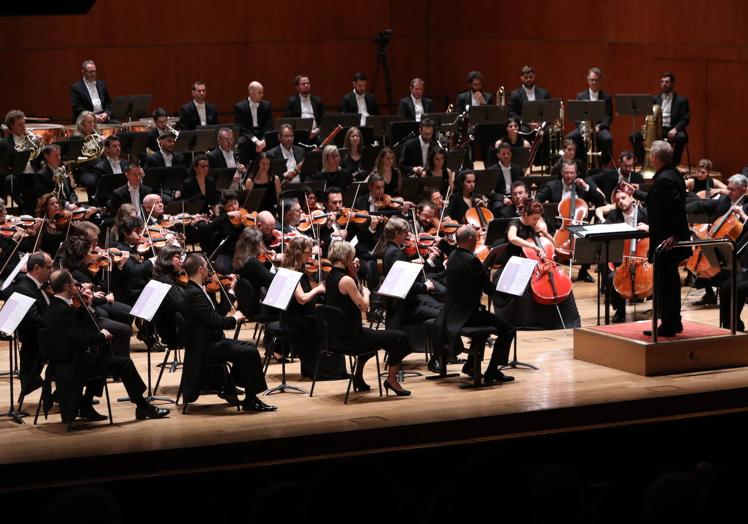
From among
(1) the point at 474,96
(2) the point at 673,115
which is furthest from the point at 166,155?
(2) the point at 673,115

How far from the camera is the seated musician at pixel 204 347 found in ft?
23.2

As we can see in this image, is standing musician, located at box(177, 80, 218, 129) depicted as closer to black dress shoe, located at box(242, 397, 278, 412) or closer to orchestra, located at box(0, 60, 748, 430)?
orchestra, located at box(0, 60, 748, 430)

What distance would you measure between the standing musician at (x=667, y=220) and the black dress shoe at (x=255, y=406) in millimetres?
2417

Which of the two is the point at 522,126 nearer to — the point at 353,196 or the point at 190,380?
the point at 353,196

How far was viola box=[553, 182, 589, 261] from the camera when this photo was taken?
Result: 10.0 m

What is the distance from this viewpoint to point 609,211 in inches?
406

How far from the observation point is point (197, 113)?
12.6m

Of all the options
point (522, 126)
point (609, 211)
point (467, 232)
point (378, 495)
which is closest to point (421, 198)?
point (609, 211)

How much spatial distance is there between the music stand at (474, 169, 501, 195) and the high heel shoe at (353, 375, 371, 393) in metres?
3.30

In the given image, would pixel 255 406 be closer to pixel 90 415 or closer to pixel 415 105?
pixel 90 415

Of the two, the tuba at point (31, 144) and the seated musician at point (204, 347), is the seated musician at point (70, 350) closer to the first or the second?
the seated musician at point (204, 347)

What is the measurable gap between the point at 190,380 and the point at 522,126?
6.88 m

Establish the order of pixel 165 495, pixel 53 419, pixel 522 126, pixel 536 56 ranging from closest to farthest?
pixel 165 495 → pixel 53 419 → pixel 522 126 → pixel 536 56

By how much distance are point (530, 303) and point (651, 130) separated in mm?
4538
